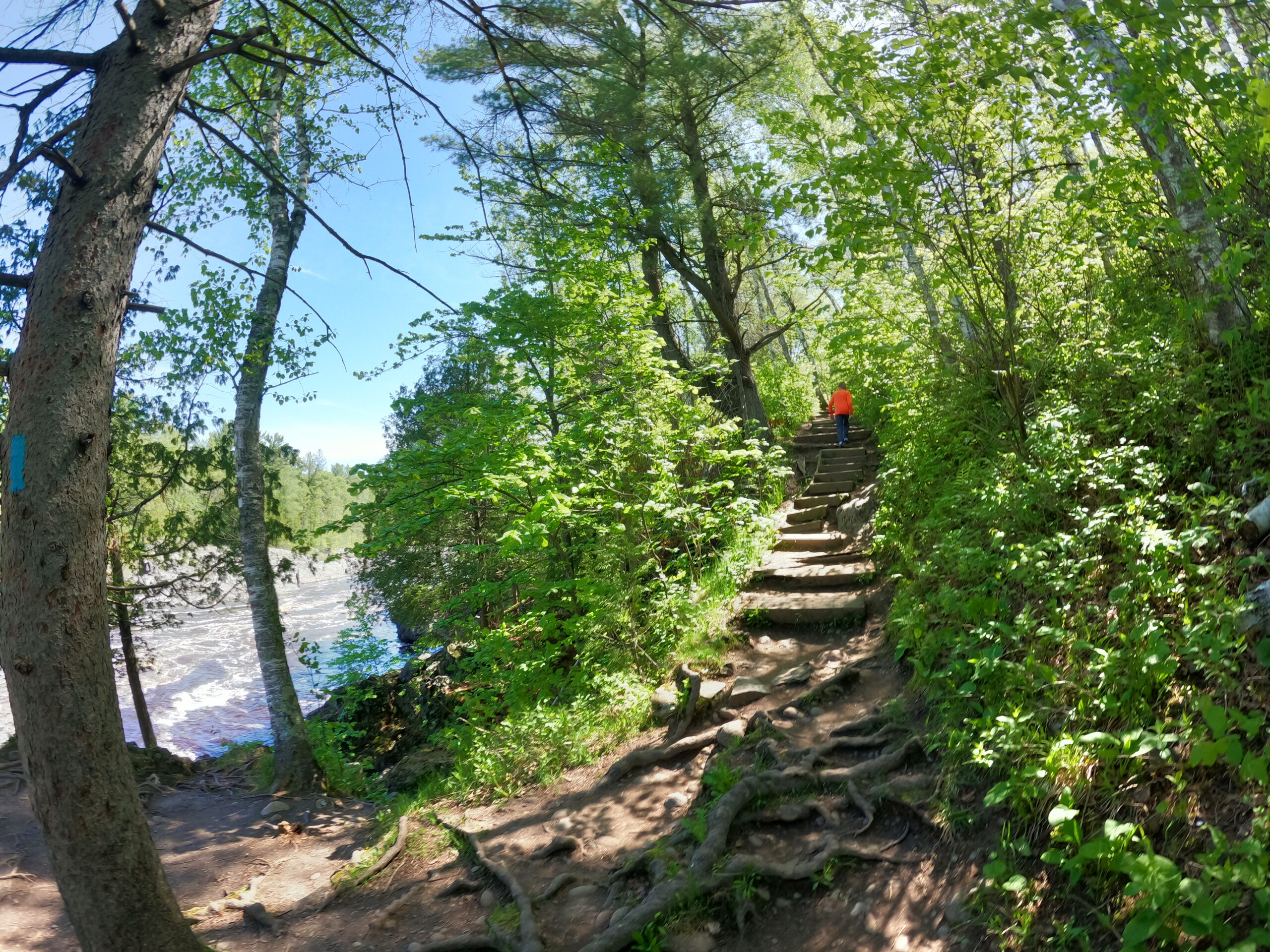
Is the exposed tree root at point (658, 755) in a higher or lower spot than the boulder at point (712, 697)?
lower

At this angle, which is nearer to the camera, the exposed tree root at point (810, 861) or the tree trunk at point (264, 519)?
the exposed tree root at point (810, 861)

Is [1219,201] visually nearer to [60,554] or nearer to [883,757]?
[883,757]

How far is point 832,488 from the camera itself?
37.2ft

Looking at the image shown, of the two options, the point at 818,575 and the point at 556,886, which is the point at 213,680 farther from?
the point at 556,886

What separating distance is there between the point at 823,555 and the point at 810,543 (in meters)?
0.72

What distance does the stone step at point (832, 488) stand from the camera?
11.3 m

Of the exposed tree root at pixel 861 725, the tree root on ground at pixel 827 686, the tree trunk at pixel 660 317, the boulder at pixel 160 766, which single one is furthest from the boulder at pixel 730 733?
the tree trunk at pixel 660 317

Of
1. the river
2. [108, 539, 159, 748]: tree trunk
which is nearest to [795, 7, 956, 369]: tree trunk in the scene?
the river

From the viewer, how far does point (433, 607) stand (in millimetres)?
14625

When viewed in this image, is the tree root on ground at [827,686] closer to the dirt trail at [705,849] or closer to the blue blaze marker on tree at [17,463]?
the dirt trail at [705,849]

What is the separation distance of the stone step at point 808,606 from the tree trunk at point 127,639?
1118cm

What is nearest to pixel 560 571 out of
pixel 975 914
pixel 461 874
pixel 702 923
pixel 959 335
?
pixel 461 874

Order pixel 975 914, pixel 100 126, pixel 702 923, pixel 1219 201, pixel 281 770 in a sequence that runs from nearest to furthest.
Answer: pixel 100 126 → pixel 975 914 → pixel 702 923 → pixel 1219 201 → pixel 281 770

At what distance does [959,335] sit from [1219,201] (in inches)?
145
